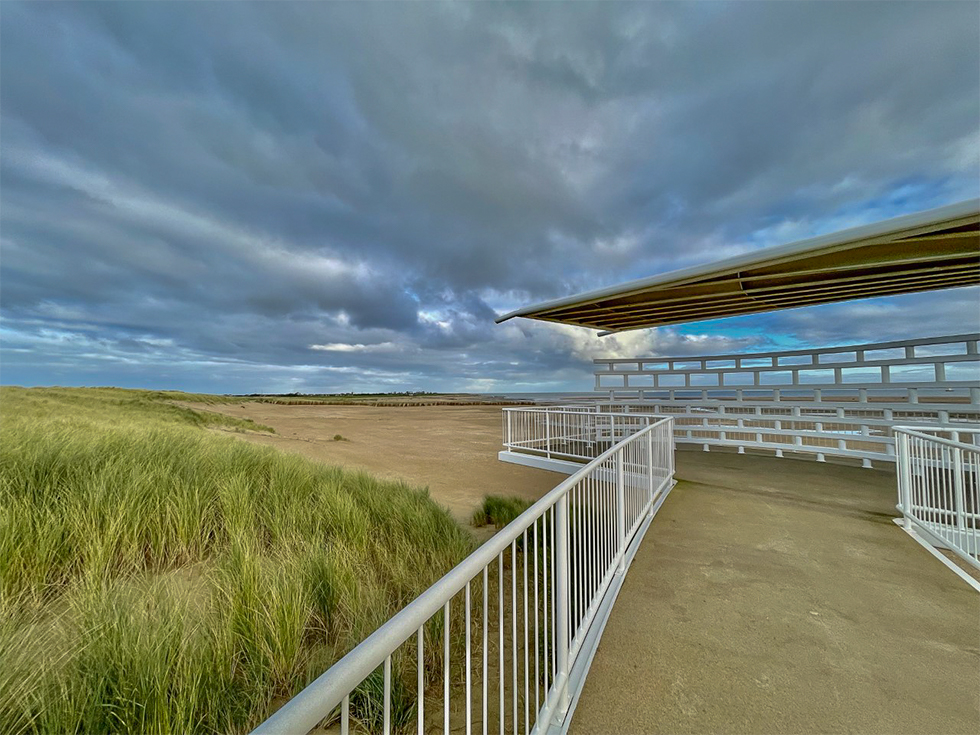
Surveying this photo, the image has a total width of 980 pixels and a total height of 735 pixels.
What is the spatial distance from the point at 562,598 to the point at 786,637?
206 cm

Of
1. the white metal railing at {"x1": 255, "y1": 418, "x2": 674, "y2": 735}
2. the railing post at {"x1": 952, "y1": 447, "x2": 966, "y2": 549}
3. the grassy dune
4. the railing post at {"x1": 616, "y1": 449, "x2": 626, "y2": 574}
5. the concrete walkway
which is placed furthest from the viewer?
the railing post at {"x1": 952, "y1": 447, "x2": 966, "y2": 549}

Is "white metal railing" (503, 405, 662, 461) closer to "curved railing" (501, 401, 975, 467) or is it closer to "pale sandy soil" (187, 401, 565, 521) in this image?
"curved railing" (501, 401, 975, 467)

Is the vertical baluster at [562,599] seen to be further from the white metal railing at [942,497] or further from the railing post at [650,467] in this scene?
the white metal railing at [942,497]

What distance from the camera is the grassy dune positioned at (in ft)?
7.26

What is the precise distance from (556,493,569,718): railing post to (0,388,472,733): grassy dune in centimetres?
92

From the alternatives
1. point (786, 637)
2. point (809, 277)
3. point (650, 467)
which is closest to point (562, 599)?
point (786, 637)

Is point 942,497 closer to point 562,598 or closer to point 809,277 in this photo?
point 809,277

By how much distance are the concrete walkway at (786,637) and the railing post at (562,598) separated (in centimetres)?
22

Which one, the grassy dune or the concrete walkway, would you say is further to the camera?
the concrete walkway

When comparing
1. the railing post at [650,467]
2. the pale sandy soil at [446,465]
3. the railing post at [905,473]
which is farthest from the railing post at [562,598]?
the railing post at [905,473]

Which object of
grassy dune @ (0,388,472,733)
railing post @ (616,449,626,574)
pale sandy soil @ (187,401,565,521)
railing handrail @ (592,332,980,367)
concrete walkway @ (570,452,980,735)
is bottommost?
pale sandy soil @ (187,401,565,521)

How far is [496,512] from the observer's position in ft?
20.0

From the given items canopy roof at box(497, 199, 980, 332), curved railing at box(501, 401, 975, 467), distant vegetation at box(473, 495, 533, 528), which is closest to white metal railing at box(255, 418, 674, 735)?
distant vegetation at box(473, 495, 533, 528)

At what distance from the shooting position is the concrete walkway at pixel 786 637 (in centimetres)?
239
